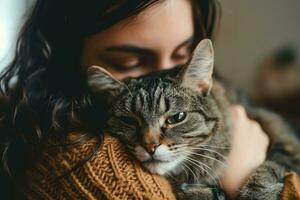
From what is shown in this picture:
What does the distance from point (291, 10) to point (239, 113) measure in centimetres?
105

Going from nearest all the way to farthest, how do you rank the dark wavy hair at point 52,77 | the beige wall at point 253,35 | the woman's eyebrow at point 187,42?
the dark wavy hair at point 52,77
the woman's eyebrow at point 187,42
the beige wall at point 253,35

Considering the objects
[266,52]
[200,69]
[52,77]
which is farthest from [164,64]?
[266,52]

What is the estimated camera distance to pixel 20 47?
1.01m

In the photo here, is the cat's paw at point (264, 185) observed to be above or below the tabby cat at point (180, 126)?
below

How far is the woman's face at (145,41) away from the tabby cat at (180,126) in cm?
6

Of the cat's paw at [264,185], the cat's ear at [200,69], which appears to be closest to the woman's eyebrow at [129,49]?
the cat's ear at [200,69]

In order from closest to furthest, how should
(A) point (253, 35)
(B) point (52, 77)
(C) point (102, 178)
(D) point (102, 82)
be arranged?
1. (C) point (102, 178)
2. (D) point (102, 82)
3. (B) point (52, 77)
4. (A) point (253, 35)

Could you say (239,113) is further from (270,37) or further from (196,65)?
(270,37)

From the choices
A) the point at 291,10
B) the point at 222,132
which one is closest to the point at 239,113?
the point at 222,132

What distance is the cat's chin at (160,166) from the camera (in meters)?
0.80

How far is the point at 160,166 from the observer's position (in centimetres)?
80

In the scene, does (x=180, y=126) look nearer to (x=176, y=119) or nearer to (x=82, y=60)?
(x=176, y=119)

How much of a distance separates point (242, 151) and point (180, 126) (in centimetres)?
20

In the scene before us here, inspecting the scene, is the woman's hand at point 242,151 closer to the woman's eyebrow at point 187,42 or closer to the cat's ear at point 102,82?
the woman's eyebrow at point 187,42
